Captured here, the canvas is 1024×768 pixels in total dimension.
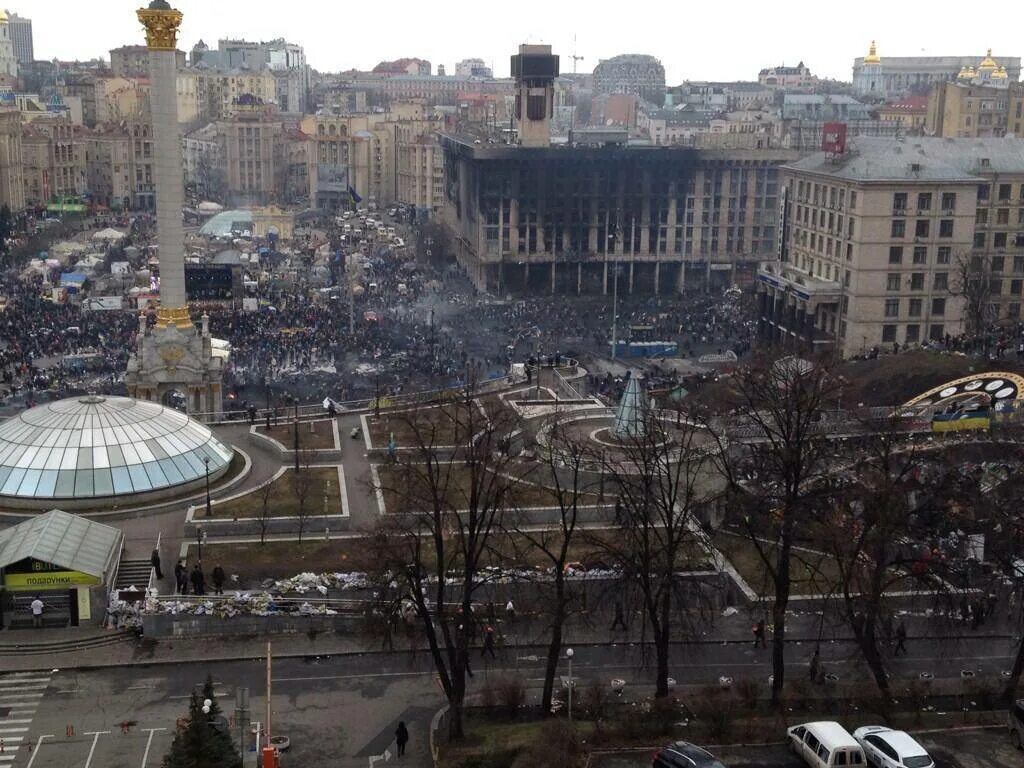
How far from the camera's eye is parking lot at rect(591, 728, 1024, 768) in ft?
97.8

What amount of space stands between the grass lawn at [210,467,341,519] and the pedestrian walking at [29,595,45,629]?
8.84 metres

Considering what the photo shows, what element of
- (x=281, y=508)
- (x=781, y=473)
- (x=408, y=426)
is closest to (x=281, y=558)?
(x=281, y=508)

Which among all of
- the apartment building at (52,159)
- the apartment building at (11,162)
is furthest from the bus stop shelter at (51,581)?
the apartment building at (52,159)

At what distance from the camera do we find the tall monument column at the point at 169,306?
63.8m

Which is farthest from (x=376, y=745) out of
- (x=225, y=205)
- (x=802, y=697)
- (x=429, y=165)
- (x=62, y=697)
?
(x=225, y=205)

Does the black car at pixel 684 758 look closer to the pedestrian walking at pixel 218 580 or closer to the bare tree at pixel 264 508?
the pedestrian walking at pixel 218 580

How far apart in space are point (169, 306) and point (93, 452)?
1772 cm

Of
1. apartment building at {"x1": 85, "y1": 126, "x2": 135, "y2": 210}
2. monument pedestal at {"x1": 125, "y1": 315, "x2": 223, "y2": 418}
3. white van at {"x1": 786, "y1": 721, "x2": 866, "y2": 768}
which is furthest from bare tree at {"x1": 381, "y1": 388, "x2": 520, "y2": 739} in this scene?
apartment building at {"x1": 85, "y1": 126, "x2": 135, "y2": 210}

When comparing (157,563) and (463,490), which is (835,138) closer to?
(463,490)

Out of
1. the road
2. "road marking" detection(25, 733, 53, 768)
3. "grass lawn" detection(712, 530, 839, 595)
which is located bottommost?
the road

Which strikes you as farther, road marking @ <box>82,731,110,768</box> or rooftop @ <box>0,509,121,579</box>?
rooftop @ <box>0,509,121,579</box>

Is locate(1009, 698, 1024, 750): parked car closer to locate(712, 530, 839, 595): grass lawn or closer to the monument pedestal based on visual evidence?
locate(712, 530, 839, 595): grass lawn

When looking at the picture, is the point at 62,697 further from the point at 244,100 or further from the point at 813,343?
the point at 244,100

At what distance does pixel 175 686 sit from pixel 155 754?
398 centimetres
